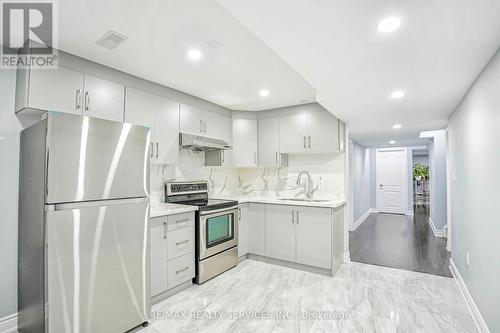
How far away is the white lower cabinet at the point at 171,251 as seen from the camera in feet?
8.23

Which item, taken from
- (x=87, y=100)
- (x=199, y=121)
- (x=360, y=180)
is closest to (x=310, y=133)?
(x=199, y=121)

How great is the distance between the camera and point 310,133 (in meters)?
3.76

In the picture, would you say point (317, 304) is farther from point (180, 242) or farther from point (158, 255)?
point (158, 255)

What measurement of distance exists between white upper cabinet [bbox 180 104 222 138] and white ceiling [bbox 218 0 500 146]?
167cm

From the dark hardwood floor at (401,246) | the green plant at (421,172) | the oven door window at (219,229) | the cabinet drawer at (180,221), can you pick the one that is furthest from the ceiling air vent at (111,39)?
the green plant at (421,172)

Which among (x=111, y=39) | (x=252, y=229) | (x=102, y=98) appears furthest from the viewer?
(x=252, y=229)

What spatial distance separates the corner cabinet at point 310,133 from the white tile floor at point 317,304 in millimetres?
1739

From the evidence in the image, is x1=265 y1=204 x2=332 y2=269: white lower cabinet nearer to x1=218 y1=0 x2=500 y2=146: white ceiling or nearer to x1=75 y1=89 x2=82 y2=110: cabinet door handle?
x1=218 y1=0 x2=500 y2=146: white ceiling

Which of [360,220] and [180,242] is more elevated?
[180,242]

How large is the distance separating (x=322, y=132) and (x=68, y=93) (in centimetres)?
302

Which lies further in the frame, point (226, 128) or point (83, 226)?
point (226, 128)

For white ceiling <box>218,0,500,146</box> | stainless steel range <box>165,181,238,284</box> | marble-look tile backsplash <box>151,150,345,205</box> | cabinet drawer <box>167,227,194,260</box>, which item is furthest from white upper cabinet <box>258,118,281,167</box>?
cabinet drawer <box>167,227,194,260</box>

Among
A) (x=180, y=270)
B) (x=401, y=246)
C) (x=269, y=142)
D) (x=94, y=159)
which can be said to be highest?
(x=269, y=142)

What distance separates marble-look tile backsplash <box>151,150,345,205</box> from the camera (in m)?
3.57
